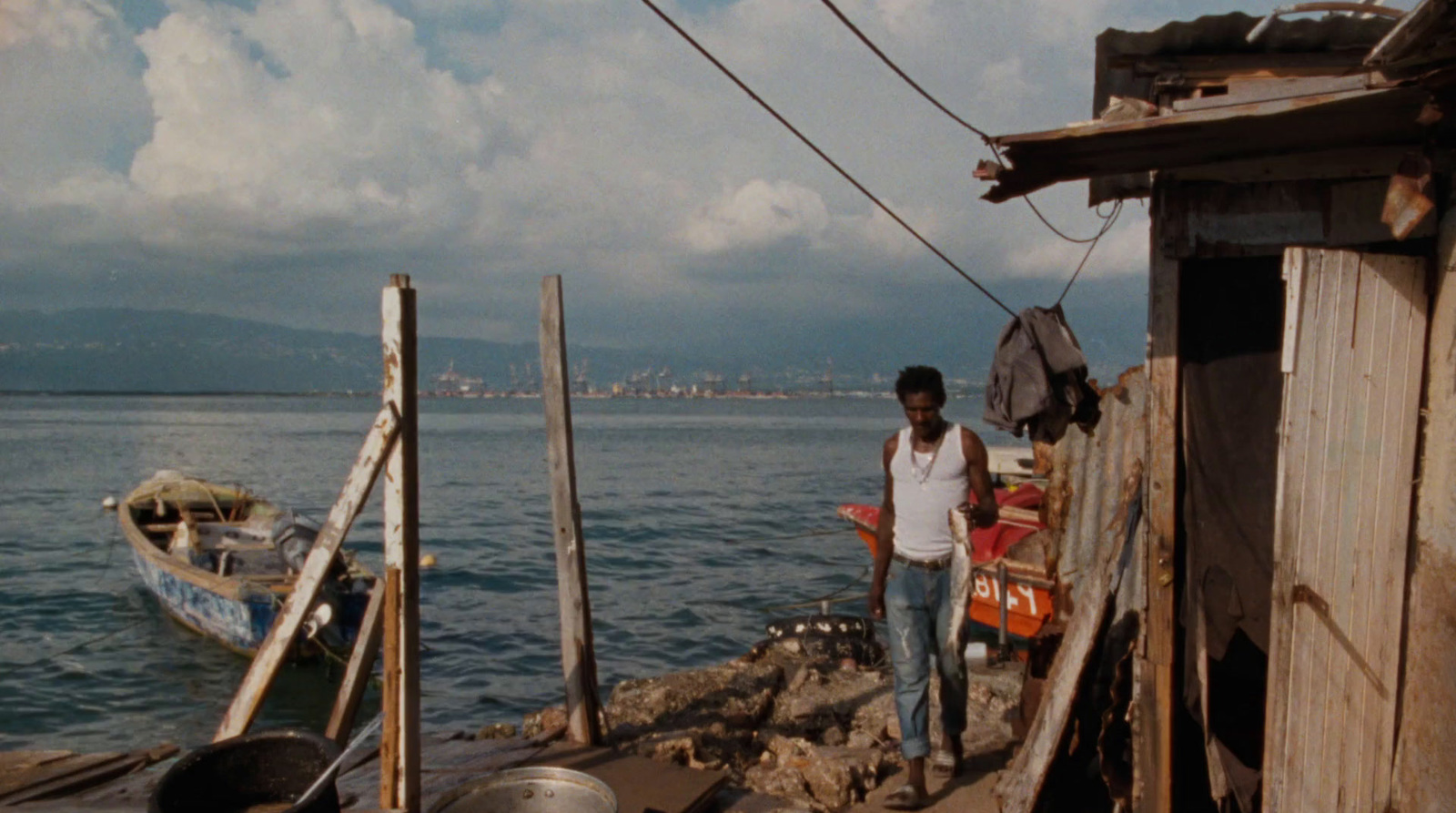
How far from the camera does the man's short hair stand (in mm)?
5211

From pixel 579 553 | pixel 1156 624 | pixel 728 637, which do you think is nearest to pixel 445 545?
pixel 728 637

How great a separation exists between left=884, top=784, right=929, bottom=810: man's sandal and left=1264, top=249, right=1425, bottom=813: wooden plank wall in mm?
1886

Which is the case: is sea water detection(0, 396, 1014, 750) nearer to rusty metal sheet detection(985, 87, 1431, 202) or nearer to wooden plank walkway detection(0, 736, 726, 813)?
wooden plank walkway detection(0, 736, 726, 813)

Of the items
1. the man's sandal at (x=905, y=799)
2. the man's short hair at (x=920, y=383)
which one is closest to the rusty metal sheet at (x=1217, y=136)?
the man's short hair at (x=920, y=383)

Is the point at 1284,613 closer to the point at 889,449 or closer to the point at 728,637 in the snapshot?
the point at 889,449

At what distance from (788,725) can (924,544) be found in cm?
292

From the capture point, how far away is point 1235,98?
3.79 meters

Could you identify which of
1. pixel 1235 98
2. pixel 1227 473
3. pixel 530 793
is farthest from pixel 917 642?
pixel 1235 98

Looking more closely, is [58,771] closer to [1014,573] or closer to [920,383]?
[920,383]

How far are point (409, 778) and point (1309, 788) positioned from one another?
12.3ft

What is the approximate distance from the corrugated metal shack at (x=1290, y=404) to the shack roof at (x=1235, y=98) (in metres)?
0.01

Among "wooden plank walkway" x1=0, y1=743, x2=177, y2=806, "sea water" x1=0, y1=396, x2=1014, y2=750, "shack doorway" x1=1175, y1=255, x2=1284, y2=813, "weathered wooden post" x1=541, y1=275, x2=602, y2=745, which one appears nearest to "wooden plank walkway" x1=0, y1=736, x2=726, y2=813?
"wooden plank walkway" x1=0, y1=743, x2=177, y2=806

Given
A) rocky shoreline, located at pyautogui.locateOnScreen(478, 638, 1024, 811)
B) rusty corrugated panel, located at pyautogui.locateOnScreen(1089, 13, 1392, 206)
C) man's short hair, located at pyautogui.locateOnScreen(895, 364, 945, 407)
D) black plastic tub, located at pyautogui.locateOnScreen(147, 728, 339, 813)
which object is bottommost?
rocky shoreline, located at pyautogui.locateOnScreen(478, 638, 1024, 811)

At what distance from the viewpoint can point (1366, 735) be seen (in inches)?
146
